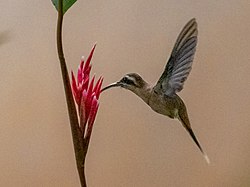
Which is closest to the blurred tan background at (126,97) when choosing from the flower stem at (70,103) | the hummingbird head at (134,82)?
the hummingbird head at (134,82)

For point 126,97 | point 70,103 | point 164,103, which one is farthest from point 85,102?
point 126,97

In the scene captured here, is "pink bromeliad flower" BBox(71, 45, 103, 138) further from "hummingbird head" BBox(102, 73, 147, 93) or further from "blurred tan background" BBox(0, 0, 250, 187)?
"blurred tan background" BBox(0, 0, 250, 187)

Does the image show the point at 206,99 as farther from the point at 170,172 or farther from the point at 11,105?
Answer: the point at 11,105

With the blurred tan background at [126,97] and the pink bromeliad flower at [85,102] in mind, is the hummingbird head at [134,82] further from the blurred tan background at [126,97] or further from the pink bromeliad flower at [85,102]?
the blurred tan background at [126,97]

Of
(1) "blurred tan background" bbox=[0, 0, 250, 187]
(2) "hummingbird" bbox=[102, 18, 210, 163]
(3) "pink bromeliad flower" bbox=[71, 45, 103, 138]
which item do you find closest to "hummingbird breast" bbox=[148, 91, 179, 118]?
(2) "hummingbird" bbox=[102, 18, 210, 163]

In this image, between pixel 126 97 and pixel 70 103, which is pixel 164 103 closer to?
pixel 70 103

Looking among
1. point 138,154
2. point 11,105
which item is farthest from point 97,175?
point 11,105

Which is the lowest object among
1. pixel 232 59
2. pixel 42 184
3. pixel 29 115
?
pixel 42 184
